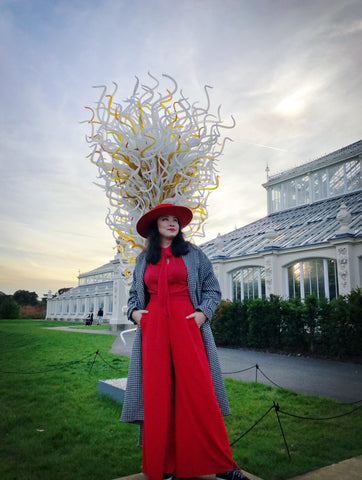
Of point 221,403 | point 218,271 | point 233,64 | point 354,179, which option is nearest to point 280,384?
point 221,403

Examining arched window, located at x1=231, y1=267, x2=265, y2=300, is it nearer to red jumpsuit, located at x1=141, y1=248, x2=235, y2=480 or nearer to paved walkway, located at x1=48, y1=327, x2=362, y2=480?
paved walkway, located at x1=48, y1=327, x2=362, y2=480

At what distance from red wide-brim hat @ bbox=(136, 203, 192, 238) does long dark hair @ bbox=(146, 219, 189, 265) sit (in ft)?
0.32

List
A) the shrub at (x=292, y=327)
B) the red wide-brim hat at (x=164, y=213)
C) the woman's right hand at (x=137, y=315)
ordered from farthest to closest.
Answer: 1. the shrub at (x=292, y=327)
2. the red wide-brim hat at (x=164, y=213)
3. the woman's right hand at (x=137, y=315)

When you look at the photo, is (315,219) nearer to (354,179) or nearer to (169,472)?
(354,179)

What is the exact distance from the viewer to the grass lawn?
2916 millimetres

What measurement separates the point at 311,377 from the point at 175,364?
5.53m

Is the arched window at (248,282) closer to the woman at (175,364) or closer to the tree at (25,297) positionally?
the woman at (175,364)

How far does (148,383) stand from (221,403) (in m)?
0.61

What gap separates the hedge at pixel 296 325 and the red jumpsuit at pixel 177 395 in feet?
24.6

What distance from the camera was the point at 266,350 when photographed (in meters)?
10.8

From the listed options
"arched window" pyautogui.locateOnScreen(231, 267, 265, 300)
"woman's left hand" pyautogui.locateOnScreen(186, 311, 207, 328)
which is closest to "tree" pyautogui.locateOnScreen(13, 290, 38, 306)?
"arched window" pyautogui.locateOnScreen(231, 267, 265, 300)

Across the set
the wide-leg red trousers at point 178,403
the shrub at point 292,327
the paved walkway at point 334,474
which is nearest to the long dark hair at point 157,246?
the wide-leg red trousers at point 178,403

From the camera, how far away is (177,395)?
2.40 metres

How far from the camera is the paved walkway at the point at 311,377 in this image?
2.72 meters
